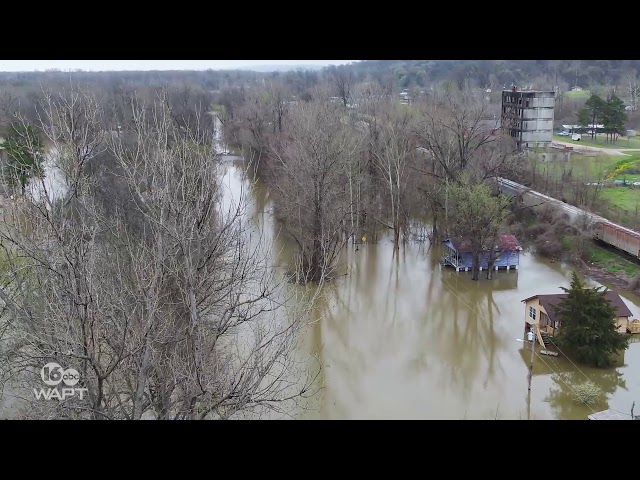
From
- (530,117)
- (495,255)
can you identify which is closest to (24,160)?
(495,255)

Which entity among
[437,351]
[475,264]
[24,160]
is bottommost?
[437,351]

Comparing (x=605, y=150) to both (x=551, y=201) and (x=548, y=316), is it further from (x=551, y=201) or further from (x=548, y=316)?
(x=548, y=316)

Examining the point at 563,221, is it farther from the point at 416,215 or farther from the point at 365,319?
the point at 365,319

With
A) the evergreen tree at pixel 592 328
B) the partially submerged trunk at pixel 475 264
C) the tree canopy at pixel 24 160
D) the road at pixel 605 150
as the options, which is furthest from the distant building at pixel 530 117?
the tree canopy at pixel 24 160

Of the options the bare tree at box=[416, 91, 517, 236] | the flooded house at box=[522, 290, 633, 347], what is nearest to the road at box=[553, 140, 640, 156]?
the bare tree at box=[416, 91, 517, 236]

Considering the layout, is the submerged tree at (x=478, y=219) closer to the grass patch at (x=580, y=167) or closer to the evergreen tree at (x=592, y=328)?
the evergreen tree at (x=592, y=328)

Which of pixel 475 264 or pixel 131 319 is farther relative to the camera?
pixel 475 264

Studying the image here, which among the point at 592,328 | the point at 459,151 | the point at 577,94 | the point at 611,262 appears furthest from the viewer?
the point at 577,94
